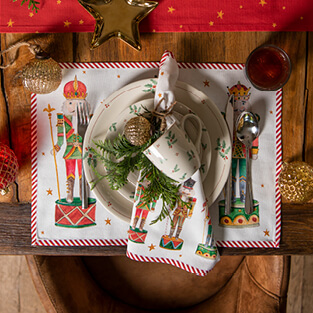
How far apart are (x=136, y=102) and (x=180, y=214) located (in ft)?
0.96

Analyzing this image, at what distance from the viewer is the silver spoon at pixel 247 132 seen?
31.7 inches

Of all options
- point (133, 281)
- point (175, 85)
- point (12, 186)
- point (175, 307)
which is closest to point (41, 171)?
point (12, 186)

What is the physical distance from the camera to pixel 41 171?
32.6 inches

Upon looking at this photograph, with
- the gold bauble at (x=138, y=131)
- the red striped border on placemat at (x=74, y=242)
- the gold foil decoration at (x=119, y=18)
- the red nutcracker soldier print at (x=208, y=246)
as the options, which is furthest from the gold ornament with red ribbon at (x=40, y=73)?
the red nutcracker soldier print at (x=208, y=246)

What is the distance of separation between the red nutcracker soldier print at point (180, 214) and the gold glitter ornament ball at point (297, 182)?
24 cm

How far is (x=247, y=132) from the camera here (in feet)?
2.64

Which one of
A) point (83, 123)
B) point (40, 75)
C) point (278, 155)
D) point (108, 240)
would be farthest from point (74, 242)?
point (278, 155)

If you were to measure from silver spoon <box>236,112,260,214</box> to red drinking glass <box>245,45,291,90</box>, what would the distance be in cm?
8

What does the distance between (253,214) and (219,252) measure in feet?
0.43

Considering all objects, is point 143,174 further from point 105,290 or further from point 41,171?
point 105,290

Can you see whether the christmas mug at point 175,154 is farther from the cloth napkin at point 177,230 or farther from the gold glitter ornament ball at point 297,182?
the gold glitter ornament ball at point 297,182

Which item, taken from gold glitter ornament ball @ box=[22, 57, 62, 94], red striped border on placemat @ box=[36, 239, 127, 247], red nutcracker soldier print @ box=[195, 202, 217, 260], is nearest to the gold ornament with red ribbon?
gold glitter ornament ball @ box=[22, 57, 62, 94]

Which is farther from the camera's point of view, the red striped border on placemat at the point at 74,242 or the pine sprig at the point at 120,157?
the red striped border on placemat at the point at 74,242

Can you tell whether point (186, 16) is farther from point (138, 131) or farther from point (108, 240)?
point (108, 240)
